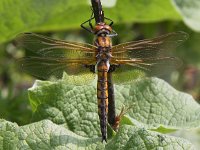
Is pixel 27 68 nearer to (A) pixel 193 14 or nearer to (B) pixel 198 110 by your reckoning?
(B) pixel 198 110

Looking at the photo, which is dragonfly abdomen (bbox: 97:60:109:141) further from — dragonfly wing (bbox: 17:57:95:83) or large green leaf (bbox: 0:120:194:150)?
large green leaf (bbox: 0:120:194:150)

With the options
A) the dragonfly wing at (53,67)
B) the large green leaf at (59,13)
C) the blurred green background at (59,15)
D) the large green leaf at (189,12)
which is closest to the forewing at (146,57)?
the dragonfly wing at (53,67)

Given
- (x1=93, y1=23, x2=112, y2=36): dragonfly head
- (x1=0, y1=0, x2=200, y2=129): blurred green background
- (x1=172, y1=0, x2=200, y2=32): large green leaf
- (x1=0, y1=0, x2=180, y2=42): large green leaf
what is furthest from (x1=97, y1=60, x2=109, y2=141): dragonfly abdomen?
(x1=172, y1=0, x2=200, y2=32): large green leaf

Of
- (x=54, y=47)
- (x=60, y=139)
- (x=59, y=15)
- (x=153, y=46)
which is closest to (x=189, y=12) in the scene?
(x=59, y=15)

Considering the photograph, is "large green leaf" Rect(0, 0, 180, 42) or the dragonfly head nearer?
the dragonfly head

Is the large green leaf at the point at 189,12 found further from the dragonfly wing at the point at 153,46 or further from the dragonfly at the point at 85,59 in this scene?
the dragonfly at the point at 85,59
